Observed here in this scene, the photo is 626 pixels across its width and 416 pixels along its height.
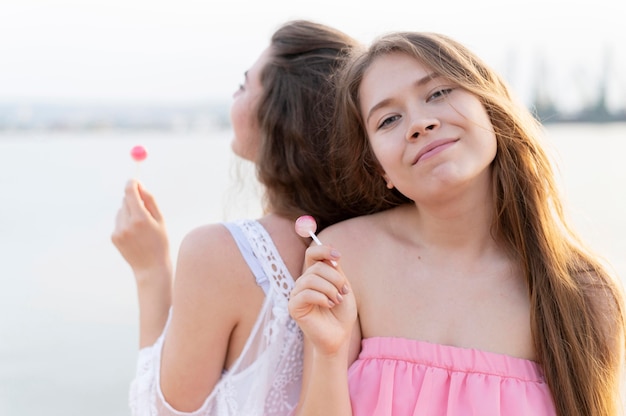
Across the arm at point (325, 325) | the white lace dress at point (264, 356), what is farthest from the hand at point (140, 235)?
the arm at point (325, 325)

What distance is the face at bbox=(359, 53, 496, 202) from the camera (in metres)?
1.59

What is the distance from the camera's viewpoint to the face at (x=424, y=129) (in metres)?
1.59

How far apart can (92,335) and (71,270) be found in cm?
67

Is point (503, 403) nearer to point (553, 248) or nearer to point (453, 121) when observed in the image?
point (553, 248)

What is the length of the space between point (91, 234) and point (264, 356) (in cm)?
296

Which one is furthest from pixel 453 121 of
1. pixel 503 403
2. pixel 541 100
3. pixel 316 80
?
pixel 541 100

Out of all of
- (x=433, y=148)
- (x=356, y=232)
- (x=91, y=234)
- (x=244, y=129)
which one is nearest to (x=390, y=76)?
(x=433, y=148)

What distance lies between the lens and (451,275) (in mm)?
1712

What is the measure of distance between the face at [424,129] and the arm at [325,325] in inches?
10.3

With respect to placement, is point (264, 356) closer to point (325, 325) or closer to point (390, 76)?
point (325, 325)

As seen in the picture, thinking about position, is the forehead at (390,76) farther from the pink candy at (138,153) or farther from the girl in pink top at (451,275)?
the pink candy at (138,153)

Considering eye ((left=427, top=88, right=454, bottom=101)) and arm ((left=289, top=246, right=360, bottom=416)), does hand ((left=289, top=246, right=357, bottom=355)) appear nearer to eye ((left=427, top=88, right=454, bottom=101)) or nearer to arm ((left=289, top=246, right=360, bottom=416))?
arm ((left=289, top=246, right=360, bottom=416))

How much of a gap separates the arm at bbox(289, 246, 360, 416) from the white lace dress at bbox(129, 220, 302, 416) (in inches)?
6.6

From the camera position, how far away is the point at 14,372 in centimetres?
325
